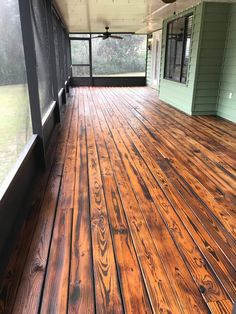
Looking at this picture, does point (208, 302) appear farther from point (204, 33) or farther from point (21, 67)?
point (204, 33)

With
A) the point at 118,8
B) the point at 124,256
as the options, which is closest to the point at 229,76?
the point at 118,8

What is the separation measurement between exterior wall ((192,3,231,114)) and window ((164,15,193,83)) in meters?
0.56

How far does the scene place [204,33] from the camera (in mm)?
5887

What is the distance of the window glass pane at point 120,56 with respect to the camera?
12828mm

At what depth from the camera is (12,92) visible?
2.29 m

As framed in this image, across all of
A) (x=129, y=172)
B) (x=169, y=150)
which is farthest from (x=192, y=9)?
(x=129, y=172)

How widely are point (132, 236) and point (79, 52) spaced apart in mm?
12204

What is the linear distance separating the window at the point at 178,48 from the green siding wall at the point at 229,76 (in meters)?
0.93

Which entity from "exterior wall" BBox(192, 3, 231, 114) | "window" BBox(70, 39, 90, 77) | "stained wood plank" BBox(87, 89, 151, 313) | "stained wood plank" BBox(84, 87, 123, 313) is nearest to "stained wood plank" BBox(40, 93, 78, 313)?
"stained wood plank" BBox(84, 87, 123, 313)

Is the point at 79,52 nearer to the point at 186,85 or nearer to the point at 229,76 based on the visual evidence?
the point at 186,85

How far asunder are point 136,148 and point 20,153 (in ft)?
6.49

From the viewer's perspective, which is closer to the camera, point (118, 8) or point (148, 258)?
point (148, 258)

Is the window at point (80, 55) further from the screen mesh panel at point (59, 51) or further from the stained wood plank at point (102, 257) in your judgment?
the stained wood plank at point (102, 257)

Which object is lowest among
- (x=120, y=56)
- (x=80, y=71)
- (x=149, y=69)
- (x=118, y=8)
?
(x=80, y=71)
